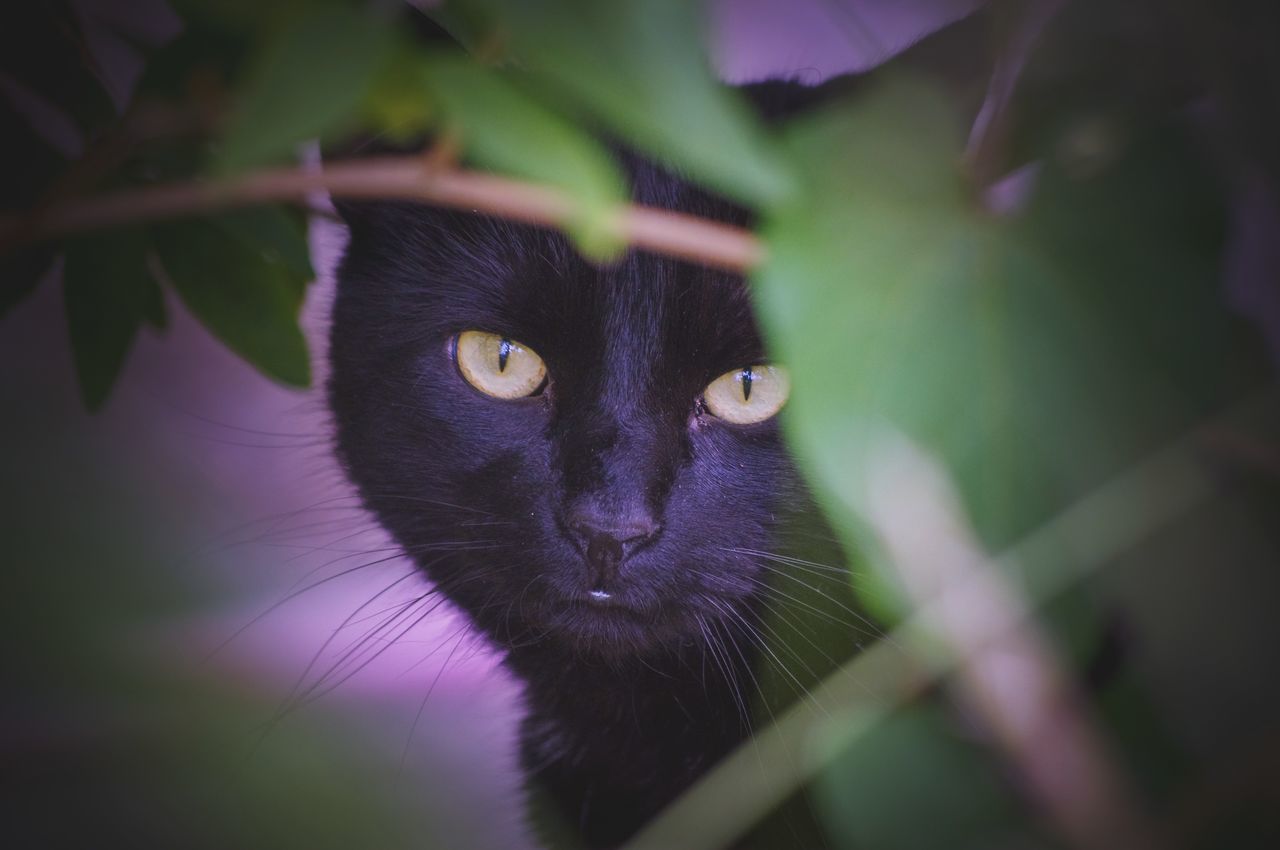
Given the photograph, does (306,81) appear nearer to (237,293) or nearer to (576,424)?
(237,293)

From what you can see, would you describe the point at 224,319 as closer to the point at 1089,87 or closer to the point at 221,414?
the point at 1089,87

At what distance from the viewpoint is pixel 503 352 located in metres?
0.77

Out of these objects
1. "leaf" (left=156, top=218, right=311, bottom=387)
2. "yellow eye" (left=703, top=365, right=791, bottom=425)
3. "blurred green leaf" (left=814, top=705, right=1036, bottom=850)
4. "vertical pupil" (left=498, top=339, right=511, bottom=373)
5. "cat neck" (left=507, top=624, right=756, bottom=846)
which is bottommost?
"blurred green leaf" (left=814, top=705, right=1036, bottom=850)

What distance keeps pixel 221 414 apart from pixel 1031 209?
3.44ft

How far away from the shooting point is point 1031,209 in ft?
1.09

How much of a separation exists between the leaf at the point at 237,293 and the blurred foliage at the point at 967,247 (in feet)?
0.27

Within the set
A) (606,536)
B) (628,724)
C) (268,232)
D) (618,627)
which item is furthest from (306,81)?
(628,724)

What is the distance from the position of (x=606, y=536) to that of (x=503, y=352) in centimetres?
21

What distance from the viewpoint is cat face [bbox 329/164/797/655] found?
26.8 inches

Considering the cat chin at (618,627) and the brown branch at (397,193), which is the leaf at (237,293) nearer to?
the brown branch at (397,193)

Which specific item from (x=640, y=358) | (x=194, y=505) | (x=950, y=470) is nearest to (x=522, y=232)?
(x=640, y=358)

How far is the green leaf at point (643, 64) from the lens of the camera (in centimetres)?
25

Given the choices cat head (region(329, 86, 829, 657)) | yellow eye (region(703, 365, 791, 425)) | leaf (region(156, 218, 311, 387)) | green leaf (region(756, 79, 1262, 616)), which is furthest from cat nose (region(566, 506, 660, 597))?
green leaf (region(756, 79, 1262, 616))

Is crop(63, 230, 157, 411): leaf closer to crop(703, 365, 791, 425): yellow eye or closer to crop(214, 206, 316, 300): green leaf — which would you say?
crop(214, 206, 316, 300): green leaf
